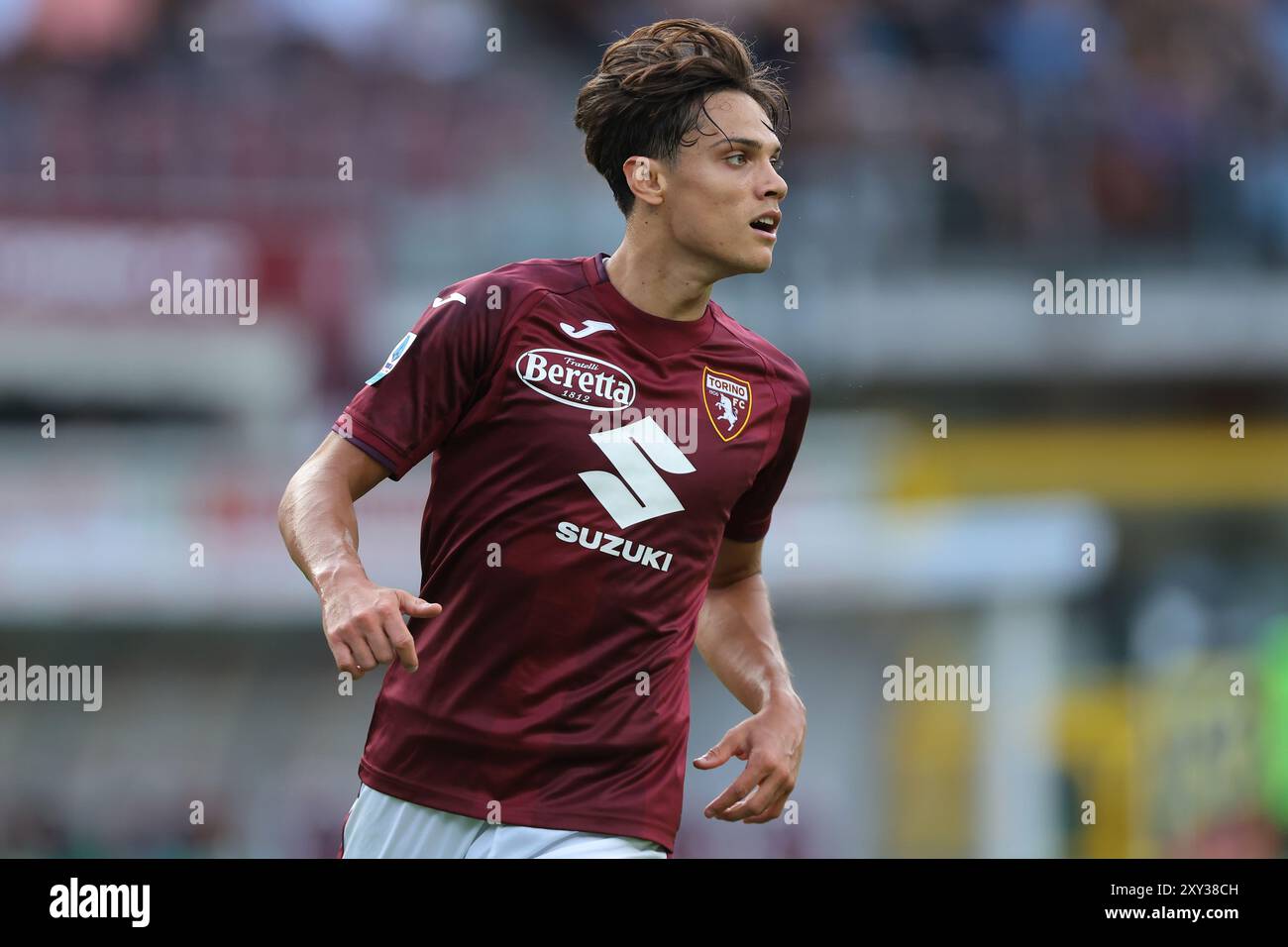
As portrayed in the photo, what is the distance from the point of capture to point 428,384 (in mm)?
3721

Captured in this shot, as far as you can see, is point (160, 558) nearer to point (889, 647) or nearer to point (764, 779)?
point (889, 647)

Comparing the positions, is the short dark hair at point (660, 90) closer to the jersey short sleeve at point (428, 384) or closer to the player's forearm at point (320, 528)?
the jersey short sleeve at point (428, 384)

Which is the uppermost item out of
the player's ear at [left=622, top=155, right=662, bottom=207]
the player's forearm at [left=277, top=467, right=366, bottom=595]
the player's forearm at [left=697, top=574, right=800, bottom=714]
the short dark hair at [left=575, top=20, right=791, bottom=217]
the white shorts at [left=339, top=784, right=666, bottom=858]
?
the short dark hair at [left=575, top=20, right=791, bottom=217]

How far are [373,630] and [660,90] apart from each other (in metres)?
1.55

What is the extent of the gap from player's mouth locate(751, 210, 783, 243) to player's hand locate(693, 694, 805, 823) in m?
1.07

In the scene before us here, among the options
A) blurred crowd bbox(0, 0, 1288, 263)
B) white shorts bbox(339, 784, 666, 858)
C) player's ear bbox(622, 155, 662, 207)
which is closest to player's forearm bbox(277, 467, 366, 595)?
white shorts bbox(339, 784, 666, 858)

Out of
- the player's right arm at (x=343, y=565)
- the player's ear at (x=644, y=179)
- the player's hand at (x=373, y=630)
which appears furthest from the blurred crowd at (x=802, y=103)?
the player's hand at (x=373, y=630)

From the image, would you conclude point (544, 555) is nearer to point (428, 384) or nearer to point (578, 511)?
point (578, 511)

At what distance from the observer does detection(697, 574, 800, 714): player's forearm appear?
4039 mm

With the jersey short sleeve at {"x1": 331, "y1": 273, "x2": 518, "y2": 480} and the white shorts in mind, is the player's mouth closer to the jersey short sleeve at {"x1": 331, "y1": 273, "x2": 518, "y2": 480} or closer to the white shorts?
the jersey short sleeve at {"x1": 331, "y1": 273, "x2": 518, "y2": 480}

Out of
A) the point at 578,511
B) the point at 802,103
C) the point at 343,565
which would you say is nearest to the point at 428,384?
the point at 578,511

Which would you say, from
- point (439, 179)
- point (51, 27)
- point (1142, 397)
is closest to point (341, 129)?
point (439, 179)

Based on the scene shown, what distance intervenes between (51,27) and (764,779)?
408 inches

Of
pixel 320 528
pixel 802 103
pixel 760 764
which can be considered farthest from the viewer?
pixel 802 103
